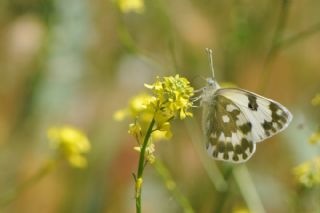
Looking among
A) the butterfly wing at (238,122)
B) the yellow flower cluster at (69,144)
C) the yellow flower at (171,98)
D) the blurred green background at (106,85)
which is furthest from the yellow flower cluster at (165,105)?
the blurred green background at (106,85)

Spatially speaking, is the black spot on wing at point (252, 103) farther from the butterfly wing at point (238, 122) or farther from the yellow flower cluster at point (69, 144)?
the yellow flower cluster at point (69, 144)

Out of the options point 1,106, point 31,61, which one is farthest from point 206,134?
point 1,106

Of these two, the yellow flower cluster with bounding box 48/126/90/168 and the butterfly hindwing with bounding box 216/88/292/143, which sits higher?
the yellow flower cluster with bounding box 48/126/90/168

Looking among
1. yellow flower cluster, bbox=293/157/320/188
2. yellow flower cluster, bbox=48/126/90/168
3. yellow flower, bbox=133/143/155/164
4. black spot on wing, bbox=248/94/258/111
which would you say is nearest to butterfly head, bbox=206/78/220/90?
black spot on wing, bbox=248/94/258/111

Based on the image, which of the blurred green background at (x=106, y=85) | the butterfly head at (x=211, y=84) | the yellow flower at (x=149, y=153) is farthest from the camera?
the blurred green background at (x=106, y=85)

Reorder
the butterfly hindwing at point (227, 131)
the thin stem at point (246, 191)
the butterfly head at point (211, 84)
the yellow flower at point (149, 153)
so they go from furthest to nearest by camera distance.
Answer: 1. the thin stem at point (246, 191)
2. the butterfly head at point (211, 84)
3. the butterfly hindwing at point (227, 131)
4. the yellow flower at point (149, 153)

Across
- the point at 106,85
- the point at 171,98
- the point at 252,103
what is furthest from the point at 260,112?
the point at 106,85

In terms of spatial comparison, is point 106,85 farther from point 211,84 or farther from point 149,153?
point 149,153

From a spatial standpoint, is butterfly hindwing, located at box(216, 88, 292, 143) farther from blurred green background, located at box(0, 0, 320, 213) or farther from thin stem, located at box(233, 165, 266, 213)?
blurred green background, located at box(0, 0, 320, 213)
